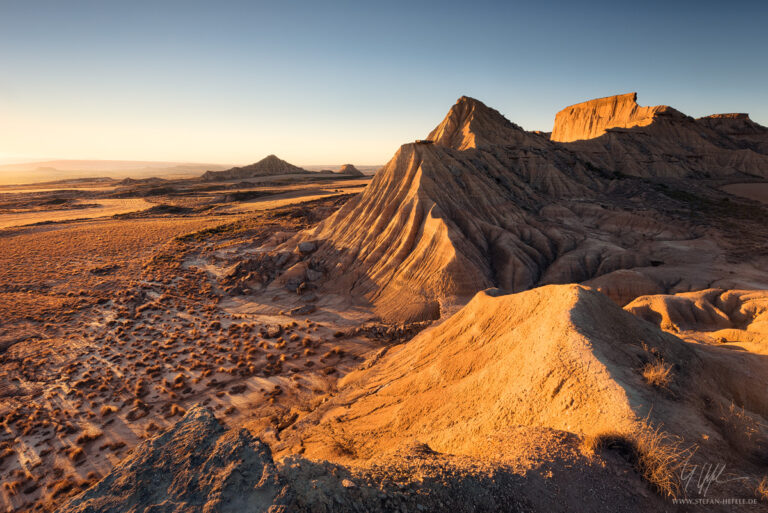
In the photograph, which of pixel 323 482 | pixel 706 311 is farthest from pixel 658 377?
pixel 706 311

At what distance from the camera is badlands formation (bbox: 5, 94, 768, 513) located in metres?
4.51

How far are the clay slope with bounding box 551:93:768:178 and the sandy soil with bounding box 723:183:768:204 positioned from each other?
232 inches

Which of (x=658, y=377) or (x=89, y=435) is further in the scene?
(x=89, y=435)

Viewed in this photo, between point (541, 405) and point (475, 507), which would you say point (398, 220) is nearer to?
point (541, 405)

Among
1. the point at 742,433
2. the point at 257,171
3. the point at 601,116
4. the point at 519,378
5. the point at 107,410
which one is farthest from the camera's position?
the point at 257,171

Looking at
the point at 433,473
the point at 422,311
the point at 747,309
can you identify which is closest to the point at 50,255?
the point at 422,311

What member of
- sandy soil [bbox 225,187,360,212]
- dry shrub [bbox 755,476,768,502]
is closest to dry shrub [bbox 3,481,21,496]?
dry shrub [bbox 755,476,768,502]

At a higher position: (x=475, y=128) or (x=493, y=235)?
(x=475, y=128)

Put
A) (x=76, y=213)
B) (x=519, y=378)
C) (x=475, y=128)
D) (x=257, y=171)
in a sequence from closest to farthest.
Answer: (x=519, y=378), (x=475, y=128), (x=76, y=213), (x=257, y=171)

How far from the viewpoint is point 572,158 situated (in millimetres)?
48625

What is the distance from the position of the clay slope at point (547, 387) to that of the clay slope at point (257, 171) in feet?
423

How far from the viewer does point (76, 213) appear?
6231 cm

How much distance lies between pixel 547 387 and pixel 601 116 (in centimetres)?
9887

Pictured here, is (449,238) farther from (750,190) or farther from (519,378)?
(750,190)
